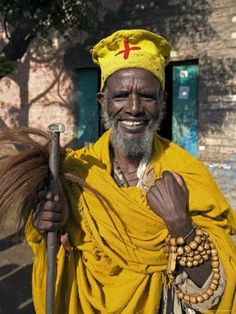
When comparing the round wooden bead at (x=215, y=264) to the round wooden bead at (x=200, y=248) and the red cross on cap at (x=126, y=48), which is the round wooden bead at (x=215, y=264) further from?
the red cross on cap at (x=126, y=48)

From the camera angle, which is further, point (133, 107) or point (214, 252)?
point (133, 107)

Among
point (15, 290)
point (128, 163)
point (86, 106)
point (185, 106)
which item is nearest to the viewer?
point (128, 163)

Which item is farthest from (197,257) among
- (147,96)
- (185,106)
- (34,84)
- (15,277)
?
(34,84)

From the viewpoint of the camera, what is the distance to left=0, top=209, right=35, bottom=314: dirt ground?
4.18 metres

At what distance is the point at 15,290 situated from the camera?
4.54 meters

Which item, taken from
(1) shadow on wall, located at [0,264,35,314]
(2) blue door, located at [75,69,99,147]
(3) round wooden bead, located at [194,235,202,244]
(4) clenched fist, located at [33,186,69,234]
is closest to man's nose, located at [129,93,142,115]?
(4) clenched fist, located at [33,186,69,234]

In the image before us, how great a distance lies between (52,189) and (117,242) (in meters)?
0.32

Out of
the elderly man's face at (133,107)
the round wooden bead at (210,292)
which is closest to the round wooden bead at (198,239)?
the round wooden bead at (210,292)

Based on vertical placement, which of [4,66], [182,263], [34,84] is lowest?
[182,263]

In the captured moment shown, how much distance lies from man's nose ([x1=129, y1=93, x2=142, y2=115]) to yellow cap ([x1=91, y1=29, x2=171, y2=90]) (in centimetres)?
12

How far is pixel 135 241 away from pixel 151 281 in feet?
0.55

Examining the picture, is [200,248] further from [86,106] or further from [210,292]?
[86,106]

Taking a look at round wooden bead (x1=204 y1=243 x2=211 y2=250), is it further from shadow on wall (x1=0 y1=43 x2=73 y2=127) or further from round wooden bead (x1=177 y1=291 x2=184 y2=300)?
shadow on wall (x1=0 y1=43 x2=73 y2=127)

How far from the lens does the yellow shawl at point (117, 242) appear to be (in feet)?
5.75
